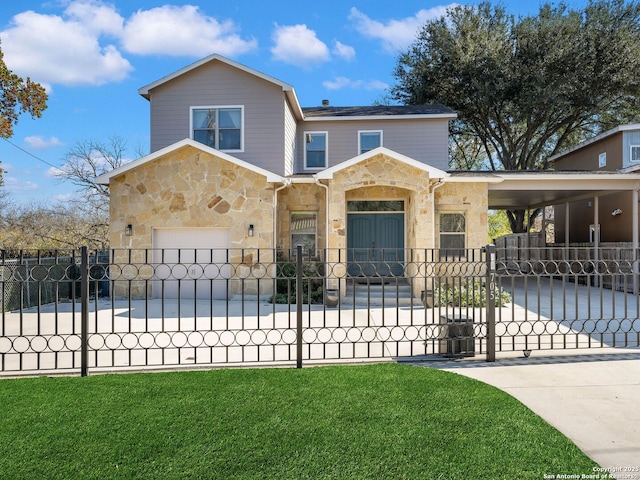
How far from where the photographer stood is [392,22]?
22891 millimetres

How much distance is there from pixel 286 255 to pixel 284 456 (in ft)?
33.4

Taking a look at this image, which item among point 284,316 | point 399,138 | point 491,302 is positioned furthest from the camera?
point 399,138

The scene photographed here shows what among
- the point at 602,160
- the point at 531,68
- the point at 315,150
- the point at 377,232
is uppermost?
the point at 531,68

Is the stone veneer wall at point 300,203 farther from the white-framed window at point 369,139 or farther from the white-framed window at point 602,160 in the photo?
the white-framed window at point 602,160

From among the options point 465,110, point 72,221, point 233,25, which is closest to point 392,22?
point 465,110

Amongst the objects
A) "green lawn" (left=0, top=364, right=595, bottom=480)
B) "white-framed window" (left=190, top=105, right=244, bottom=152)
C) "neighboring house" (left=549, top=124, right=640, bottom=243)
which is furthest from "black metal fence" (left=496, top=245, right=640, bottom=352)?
"white-framed window" (left=190, top=105, right=244, bottom=152)

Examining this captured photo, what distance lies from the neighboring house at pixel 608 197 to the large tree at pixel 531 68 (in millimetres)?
4140

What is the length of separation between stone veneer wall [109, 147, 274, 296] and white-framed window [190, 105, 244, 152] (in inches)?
79.4

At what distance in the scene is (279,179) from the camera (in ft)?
40.1

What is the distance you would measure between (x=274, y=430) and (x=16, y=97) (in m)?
12.5

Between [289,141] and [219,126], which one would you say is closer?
[219,126]

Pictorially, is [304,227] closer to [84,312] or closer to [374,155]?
[374,155]

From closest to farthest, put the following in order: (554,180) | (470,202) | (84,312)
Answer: (84,312) → (470,202) → (554,180)

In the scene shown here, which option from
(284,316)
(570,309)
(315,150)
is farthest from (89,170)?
(570,309)
